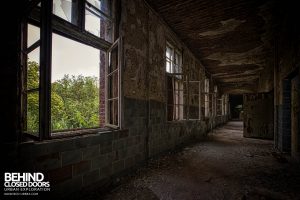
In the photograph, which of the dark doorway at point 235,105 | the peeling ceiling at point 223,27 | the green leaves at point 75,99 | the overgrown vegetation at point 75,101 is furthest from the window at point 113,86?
the dark doorway at point 235,105

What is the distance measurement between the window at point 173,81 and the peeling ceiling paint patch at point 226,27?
38.1 inches

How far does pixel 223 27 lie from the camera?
4367 millimetres

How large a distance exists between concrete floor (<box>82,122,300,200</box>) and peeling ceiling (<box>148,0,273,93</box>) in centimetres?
325

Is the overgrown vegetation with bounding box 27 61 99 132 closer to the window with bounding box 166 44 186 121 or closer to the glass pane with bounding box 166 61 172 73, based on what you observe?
the window with bounding box 166 44 186 121

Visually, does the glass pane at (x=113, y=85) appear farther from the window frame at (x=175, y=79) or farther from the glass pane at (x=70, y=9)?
the window frame at (x=175, y=79)

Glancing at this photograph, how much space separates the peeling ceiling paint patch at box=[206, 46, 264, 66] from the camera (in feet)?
20.7

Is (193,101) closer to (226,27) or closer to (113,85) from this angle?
(226,27)

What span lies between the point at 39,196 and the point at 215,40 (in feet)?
17.9

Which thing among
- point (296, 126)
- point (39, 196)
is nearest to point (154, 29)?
point (39, 196)

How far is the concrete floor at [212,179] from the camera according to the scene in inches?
88.5

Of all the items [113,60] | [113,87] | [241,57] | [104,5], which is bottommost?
[113,87]

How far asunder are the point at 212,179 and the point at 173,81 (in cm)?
267

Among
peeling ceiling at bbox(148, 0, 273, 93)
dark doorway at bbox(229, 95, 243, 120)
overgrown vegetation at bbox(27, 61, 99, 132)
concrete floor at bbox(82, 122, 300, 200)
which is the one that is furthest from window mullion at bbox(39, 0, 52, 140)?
dark doorway at bbox(229, 95, 243, 120)

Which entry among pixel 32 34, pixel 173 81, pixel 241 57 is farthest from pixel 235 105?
pixel 32 34
